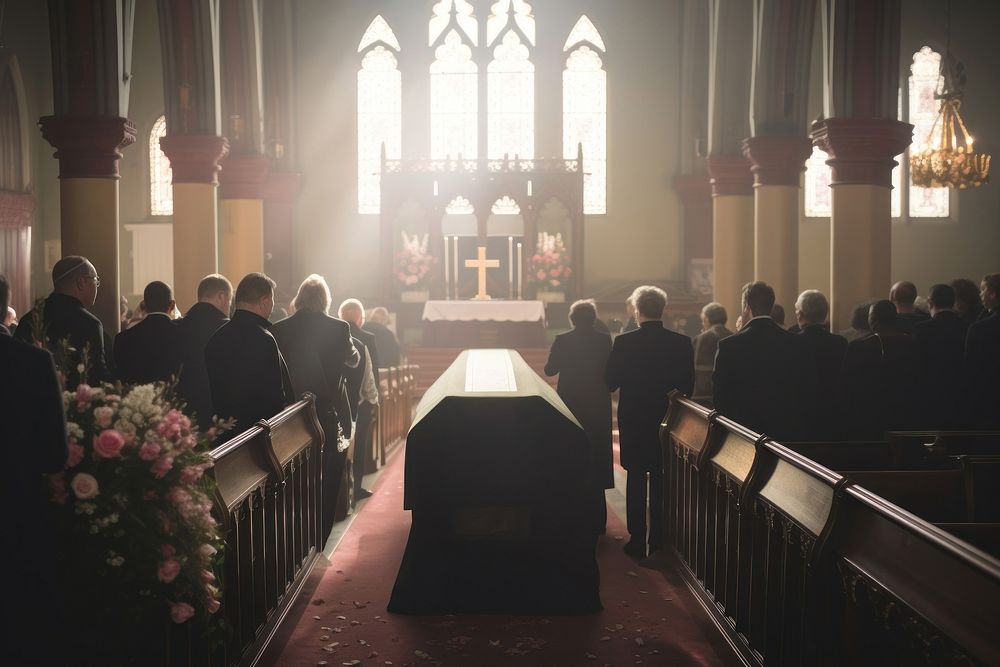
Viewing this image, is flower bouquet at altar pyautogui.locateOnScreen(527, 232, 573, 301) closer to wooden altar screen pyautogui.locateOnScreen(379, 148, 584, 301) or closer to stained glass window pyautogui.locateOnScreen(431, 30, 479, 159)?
wooden altar screen pyautogui.locateOnScreen(379, 148, 584, 301)

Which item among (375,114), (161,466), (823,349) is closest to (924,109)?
(375,114)

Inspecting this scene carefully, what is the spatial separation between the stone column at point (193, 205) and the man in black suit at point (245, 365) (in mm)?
6345

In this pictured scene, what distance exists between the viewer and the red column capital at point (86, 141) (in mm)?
7777

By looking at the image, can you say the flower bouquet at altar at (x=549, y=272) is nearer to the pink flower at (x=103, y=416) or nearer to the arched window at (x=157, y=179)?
the arched window at (x=157, y=179)

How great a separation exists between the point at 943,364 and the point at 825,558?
11.2 feet

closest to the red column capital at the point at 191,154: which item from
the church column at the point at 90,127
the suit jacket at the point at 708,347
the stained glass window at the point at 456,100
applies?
the church column at the point at 90,127

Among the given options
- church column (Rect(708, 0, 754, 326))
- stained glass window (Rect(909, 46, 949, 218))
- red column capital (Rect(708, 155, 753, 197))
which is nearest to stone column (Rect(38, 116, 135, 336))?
church column (Rect(708, 0, 754, 326))

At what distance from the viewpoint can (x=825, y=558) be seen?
292cm

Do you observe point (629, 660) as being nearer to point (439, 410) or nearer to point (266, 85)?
point (439, 410)

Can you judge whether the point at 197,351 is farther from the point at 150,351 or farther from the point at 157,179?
the point at 157,179

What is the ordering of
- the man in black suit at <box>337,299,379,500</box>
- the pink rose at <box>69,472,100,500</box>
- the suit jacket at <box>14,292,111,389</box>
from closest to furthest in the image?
the pink rose at <box>69,472,100,500</box> < the suit jacket at <box>14,292,111,389</box> < the man in black suit at <box>337,299,379,500</box>

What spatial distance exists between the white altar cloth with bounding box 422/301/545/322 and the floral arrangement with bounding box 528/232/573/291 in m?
1.28

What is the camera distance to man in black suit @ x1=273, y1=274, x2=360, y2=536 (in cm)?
548

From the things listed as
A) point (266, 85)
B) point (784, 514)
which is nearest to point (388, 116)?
point (266, 85)
